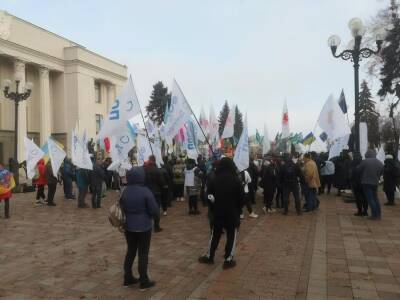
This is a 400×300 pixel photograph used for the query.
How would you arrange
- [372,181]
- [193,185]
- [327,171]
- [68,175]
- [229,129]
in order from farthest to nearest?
[229,129], [327,171], [68,175], [193,185], [372,181]

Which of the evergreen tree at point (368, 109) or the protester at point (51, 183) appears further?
the evergreen tree at point (368, 109)

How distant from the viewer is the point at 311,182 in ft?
41.5

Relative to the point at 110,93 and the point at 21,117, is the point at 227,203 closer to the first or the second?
the point at 21,117

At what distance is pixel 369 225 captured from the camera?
1041 cm

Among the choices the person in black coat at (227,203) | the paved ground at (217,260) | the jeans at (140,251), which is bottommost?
the paved ground at (217,260)

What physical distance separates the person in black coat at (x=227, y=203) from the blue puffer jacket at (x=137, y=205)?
3.98ft

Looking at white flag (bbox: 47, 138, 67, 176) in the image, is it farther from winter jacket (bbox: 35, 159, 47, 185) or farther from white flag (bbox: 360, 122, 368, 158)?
white flag (bbox: 360, 122, 368, 158)

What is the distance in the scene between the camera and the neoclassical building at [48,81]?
40.8 m

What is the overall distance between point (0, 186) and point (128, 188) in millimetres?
7578

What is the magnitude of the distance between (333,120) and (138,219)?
30.0 ft

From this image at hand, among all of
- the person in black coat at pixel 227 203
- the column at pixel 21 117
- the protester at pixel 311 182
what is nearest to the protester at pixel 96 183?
the protester at pixel 311 182

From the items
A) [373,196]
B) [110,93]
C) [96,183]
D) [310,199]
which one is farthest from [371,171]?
[110,93]

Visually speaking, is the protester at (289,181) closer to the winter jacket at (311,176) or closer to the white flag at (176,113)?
the winter jacket at (311,176)

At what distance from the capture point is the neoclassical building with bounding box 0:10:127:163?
40838mm
